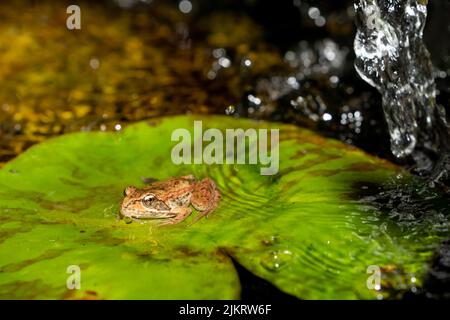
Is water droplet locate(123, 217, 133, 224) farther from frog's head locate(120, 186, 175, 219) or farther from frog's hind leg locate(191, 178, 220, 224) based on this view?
frog's hind leg locate(191, 178, 220, 224)

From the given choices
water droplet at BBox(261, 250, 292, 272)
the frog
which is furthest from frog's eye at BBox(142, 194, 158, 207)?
water droplet at BBox(261, 250, 292, 272)

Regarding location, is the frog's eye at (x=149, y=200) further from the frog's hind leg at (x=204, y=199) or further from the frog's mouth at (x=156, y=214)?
the frog's hind leg at (x=204, y=199)

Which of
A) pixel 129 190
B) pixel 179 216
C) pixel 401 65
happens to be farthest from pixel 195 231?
pixel 401 65

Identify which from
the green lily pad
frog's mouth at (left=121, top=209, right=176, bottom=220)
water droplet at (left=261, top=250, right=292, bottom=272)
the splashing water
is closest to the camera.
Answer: the green lily pad

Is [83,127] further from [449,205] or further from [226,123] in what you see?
[449,205]

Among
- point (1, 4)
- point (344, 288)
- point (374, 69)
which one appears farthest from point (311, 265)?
point (1, 4)

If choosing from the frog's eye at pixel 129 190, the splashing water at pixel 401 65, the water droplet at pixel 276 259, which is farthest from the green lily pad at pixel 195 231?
the splashing water at pixel 401 65

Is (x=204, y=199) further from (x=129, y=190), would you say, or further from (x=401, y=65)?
(x=401, y=65)
